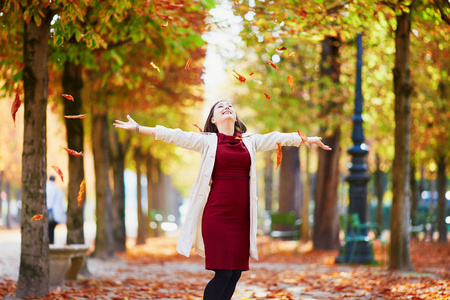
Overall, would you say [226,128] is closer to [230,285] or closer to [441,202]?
[230,285]

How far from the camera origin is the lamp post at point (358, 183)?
48.3 feet

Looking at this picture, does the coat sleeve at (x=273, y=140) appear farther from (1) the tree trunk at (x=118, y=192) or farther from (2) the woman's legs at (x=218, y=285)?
(1) the tree trunk at (x=118, y=192)

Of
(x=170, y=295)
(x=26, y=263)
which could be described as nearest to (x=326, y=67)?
(x=170, y=295)

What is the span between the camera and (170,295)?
943cm

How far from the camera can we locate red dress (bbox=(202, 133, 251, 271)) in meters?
5.67

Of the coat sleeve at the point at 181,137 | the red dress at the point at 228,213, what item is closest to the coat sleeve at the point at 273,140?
the red dress at the point at 228,213

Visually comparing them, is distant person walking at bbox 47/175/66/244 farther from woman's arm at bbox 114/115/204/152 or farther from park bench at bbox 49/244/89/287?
woman's arm at bbox 114/115/204/152

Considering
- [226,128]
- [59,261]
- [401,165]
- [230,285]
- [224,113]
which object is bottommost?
[59,261]

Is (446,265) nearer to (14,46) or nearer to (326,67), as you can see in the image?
(326,67)

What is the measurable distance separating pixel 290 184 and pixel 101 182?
37.9 feet

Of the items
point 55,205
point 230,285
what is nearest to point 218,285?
point 230,285

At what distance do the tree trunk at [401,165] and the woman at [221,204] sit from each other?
6.43m

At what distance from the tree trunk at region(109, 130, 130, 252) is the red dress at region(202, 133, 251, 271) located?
47.6 ft

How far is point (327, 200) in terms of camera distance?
20000 mm
